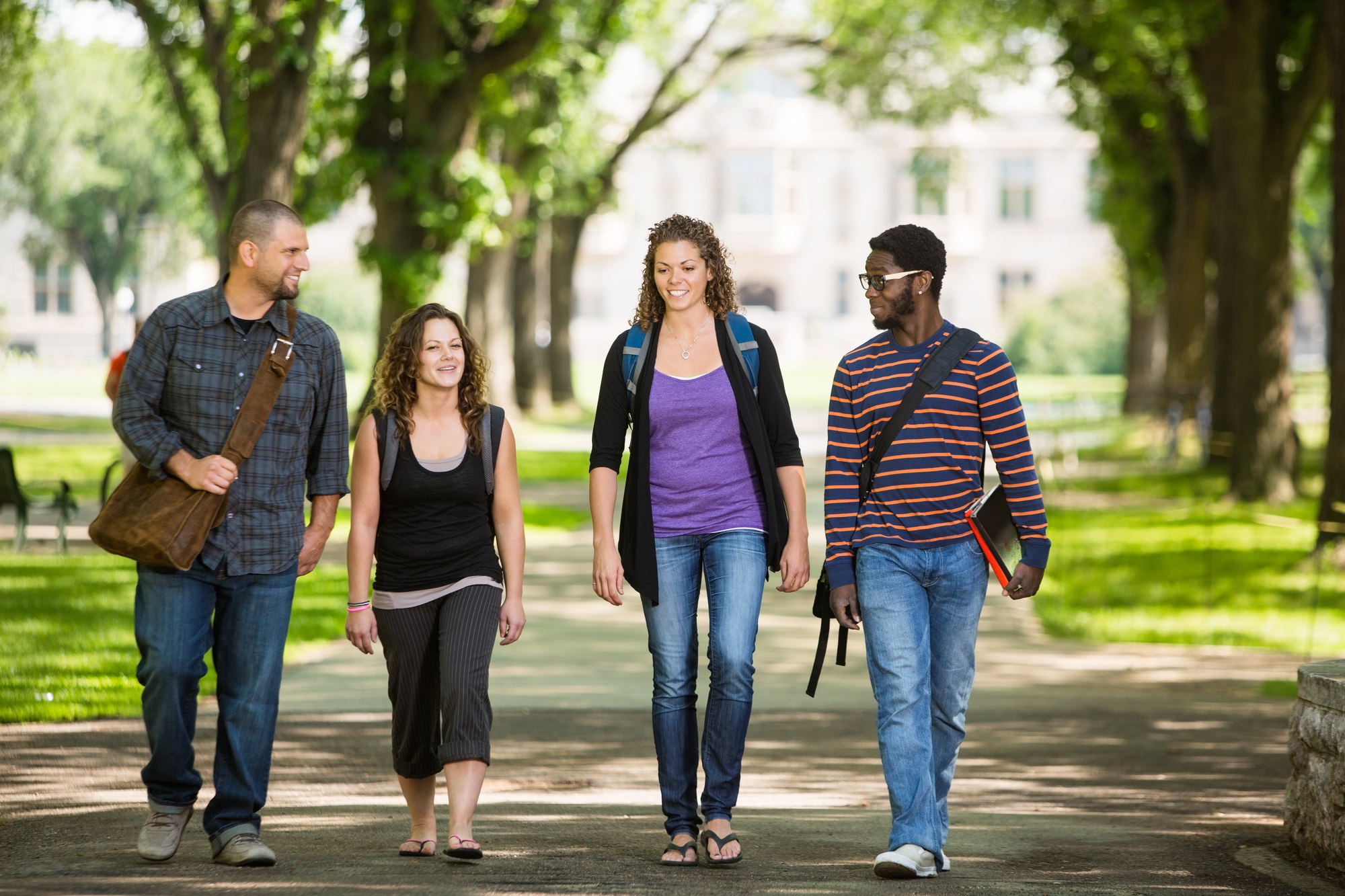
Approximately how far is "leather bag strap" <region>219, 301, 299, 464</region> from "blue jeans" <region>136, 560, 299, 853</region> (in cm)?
36

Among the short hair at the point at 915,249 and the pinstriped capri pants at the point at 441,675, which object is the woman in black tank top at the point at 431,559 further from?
the short hair at the point at 915,249

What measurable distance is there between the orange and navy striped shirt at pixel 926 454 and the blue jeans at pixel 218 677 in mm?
1729

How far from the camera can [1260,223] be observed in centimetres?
2055

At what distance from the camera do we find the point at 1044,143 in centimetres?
7438

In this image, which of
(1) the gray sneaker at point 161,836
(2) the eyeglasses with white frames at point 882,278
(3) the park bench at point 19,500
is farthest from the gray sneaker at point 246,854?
(3) the park bench at point 19,500

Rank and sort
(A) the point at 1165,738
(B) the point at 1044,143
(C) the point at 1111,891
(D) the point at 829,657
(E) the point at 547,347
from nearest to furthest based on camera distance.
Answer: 1. (C) the point at 1111,891
2. (A) the point at 1165,738
3. (D) the point at 829,657
4. (E) the point at 547,347
5. (B) the point at 1044,143

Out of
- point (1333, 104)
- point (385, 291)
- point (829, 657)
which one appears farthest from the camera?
point (385, 291)

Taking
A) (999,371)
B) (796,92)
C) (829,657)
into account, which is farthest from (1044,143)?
(999,371)

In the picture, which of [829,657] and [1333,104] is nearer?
[829,657]

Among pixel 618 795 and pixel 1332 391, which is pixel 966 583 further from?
pixel 1332 391

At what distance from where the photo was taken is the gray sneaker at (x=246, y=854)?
535 cm

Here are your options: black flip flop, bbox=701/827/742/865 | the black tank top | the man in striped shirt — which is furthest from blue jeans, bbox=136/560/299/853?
the man in striped shirt

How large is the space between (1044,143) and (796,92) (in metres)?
10.4

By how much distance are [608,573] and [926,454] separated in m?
1.03
